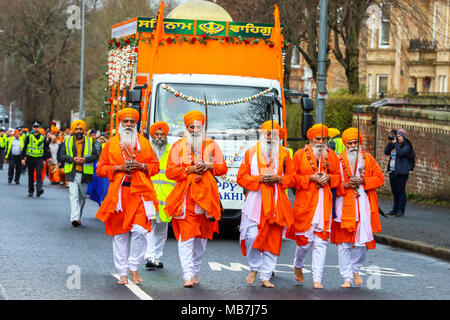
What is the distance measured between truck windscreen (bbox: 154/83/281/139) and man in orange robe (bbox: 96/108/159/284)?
438 centimetres

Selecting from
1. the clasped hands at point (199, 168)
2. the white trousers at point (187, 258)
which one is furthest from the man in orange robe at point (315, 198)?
the white trousers at point (187, 258)

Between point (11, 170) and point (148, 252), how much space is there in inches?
787

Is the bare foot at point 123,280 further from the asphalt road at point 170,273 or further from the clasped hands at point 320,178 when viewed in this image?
the clasped hands at point 320,178

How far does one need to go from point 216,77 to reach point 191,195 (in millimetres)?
5711

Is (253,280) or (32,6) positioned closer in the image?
(253,280)

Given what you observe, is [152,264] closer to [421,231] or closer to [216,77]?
[216,77]

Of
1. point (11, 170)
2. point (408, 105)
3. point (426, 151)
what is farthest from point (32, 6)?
point (426, 151)

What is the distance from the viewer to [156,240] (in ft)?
38.9

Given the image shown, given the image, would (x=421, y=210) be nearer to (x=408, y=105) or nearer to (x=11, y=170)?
(x=408, y=105)

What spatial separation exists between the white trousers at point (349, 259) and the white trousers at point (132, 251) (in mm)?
2148

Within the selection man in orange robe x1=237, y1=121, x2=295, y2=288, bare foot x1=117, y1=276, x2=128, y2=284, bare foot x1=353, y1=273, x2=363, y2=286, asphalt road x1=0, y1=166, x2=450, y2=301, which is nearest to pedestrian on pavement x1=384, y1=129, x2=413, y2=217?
asphalt road x1=0, y1=166, x2=450, y2=301

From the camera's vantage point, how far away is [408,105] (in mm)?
28875

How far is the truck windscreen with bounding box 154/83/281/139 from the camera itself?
15.2 meters

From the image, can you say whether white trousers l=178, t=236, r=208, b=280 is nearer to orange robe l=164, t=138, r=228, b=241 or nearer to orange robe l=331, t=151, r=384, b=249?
orange robe l=164, t=138, r=228, b=241
